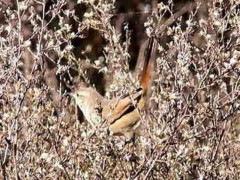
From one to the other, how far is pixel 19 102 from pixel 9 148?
212 mm

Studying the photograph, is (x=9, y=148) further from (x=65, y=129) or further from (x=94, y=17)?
(x=94, y=17)

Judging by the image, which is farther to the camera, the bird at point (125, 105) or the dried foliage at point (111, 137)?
the bird at point (125, 105)

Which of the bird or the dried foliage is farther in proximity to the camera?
the bird

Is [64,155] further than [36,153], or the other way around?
[36,153]

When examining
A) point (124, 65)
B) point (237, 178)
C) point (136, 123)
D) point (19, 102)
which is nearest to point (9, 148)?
point (19, 102)

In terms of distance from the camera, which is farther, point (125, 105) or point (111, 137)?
point (125, 105)

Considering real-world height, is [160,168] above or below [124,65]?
below

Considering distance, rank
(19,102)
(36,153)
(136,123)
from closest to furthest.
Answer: (19,102), (36,153), (136,123)

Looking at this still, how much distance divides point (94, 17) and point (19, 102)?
0.81m

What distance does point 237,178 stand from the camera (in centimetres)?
395

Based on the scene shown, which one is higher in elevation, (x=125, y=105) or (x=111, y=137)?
(x=125, y=105)

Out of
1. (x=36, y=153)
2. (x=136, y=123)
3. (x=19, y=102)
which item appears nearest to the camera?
(x=19, y=102)

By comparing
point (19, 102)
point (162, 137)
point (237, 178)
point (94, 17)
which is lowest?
point (237, 178)

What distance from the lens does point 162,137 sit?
341 centimetres
